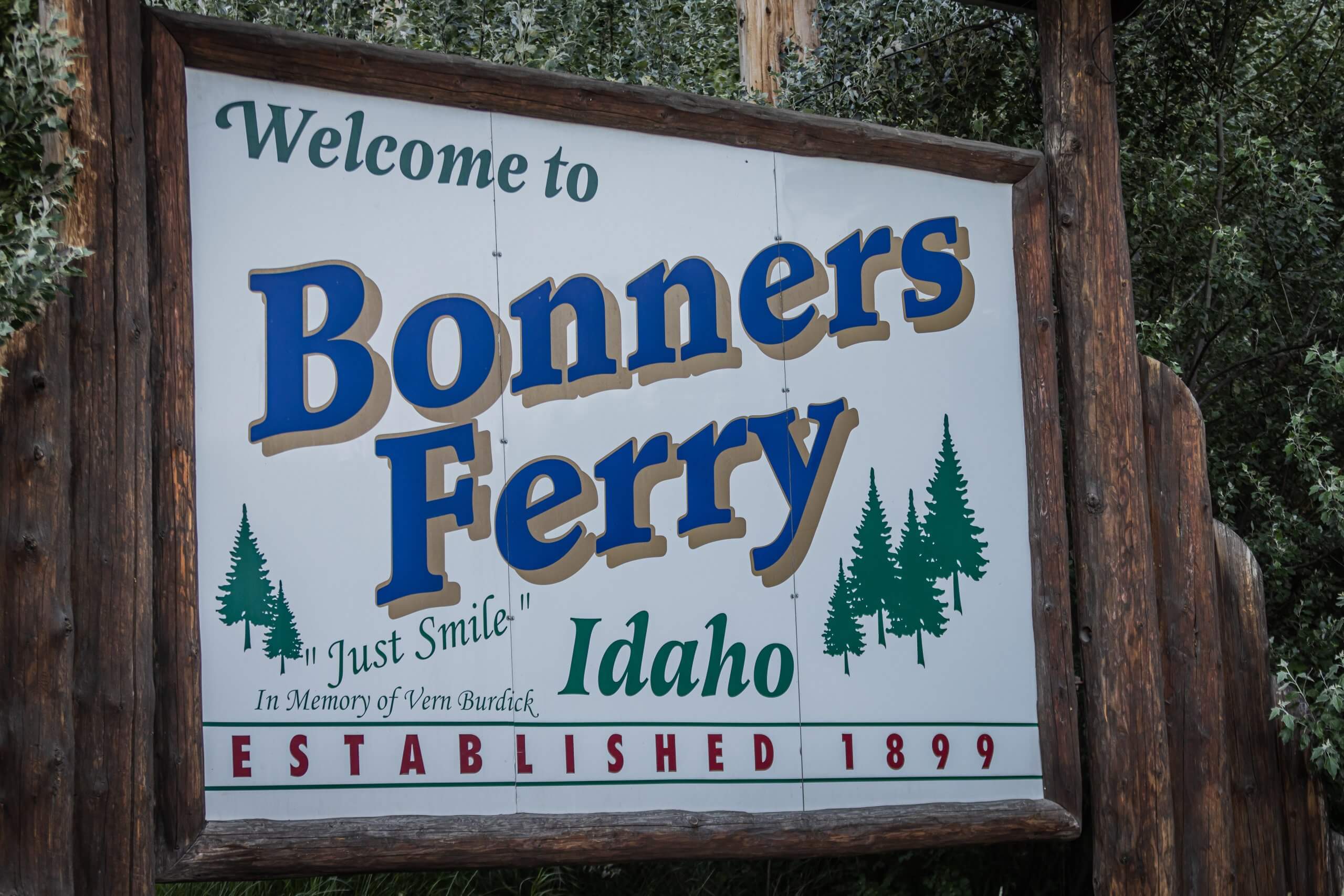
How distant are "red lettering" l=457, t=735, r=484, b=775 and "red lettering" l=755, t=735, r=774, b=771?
81 centimetres

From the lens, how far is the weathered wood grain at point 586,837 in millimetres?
3115

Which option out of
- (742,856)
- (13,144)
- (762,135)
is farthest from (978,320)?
(13,144)

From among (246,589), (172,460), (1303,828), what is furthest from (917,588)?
(172,460)

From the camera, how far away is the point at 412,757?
3.34 m

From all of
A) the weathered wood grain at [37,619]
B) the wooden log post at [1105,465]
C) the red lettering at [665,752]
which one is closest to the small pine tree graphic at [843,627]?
the red lettering at [665,752]

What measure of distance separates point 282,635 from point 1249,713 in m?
3.07

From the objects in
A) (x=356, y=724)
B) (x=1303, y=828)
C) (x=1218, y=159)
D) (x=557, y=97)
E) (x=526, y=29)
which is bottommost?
(x=1303, y=828)

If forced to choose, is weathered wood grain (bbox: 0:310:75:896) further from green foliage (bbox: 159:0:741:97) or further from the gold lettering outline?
green foliage (bbox: 159:0:741:97)

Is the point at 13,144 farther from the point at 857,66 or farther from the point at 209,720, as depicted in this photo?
the point at 857,66

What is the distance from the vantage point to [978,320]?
166 inches

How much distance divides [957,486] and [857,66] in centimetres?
271

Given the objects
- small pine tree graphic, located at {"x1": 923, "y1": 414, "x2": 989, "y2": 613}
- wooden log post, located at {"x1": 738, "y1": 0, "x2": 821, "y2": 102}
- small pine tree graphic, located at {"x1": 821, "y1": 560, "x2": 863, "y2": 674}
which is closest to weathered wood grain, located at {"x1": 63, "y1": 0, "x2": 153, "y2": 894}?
small pine tree graphic, located at {"x1": 821, "y1": 560, "x2": 863, "y2": 674}

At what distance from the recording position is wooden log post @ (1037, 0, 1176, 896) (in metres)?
4.07

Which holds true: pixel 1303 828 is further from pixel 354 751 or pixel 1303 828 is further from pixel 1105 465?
pixel 354 751
